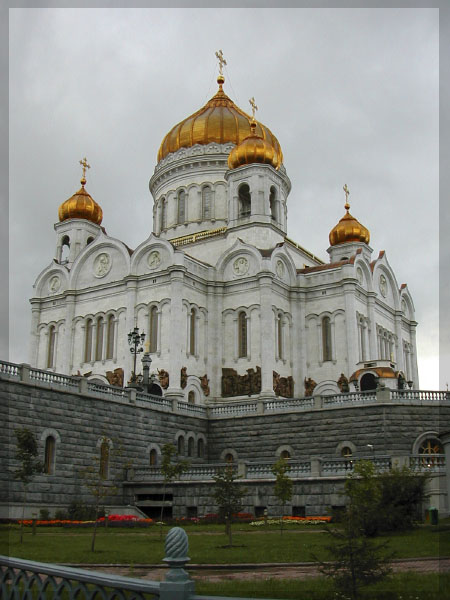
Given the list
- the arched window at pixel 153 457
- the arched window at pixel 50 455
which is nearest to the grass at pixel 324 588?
the arched window at pixel 50 455

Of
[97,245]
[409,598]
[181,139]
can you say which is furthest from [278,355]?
[409,598]

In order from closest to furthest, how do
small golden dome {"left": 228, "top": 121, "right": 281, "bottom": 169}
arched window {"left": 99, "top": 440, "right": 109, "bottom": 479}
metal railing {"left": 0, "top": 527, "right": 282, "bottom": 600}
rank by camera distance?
metal railing {"left": 0, "top": 527, "right": 282, "bottom": 600} → arched window {"left": 99, "top": 440, "right": 109, "bottom": 479} → small golden dome {"left": 228, "top": 121, "right": 281, "bottom": 169}

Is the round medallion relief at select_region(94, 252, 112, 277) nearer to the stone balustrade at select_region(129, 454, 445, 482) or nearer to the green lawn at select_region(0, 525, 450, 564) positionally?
the stone balustrade at select_region(129, 454, 445, 482)

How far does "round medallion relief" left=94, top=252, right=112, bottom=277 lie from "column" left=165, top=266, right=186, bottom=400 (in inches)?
250

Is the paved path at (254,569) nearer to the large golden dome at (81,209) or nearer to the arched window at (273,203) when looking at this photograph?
the arched window at (273,203)

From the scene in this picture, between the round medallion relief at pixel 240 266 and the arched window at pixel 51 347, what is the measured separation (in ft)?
44.5

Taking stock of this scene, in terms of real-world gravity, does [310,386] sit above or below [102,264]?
below

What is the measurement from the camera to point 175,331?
131ft

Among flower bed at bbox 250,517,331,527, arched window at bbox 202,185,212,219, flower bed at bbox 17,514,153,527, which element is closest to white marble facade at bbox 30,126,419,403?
arched window at bbox 202,185,212,219

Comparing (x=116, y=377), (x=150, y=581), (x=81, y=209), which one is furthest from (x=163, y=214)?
(x=150, y=581)

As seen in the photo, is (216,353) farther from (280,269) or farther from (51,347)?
(51,347)

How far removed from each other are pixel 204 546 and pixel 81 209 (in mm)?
39018

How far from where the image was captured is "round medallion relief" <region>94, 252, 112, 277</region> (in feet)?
149

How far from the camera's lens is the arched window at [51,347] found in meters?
46.6
